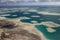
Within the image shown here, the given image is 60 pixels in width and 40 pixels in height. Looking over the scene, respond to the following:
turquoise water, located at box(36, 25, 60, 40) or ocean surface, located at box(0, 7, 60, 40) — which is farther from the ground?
ocean surface, located at box(0, 7, 60, 40)

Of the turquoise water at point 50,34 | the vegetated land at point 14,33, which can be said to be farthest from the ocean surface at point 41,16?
the vegetated land at point 14,33

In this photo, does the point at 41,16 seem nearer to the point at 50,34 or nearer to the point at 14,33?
the point at 50,34

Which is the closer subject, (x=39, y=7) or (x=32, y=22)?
(x=32, y=22)

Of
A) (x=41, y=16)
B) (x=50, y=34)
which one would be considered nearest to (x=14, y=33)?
(x=50, y=34)

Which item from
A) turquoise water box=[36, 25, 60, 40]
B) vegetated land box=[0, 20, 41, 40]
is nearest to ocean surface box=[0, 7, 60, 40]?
turquoise water box=[36, 25, 60, 40]

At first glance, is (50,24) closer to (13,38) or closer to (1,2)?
Result: (13,38)

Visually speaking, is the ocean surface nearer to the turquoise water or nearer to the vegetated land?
the turquoise water

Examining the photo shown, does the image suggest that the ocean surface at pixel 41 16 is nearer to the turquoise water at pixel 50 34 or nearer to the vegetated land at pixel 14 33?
the turquoise water at pixel 50 34

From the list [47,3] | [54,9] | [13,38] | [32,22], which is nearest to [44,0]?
[47,3]
